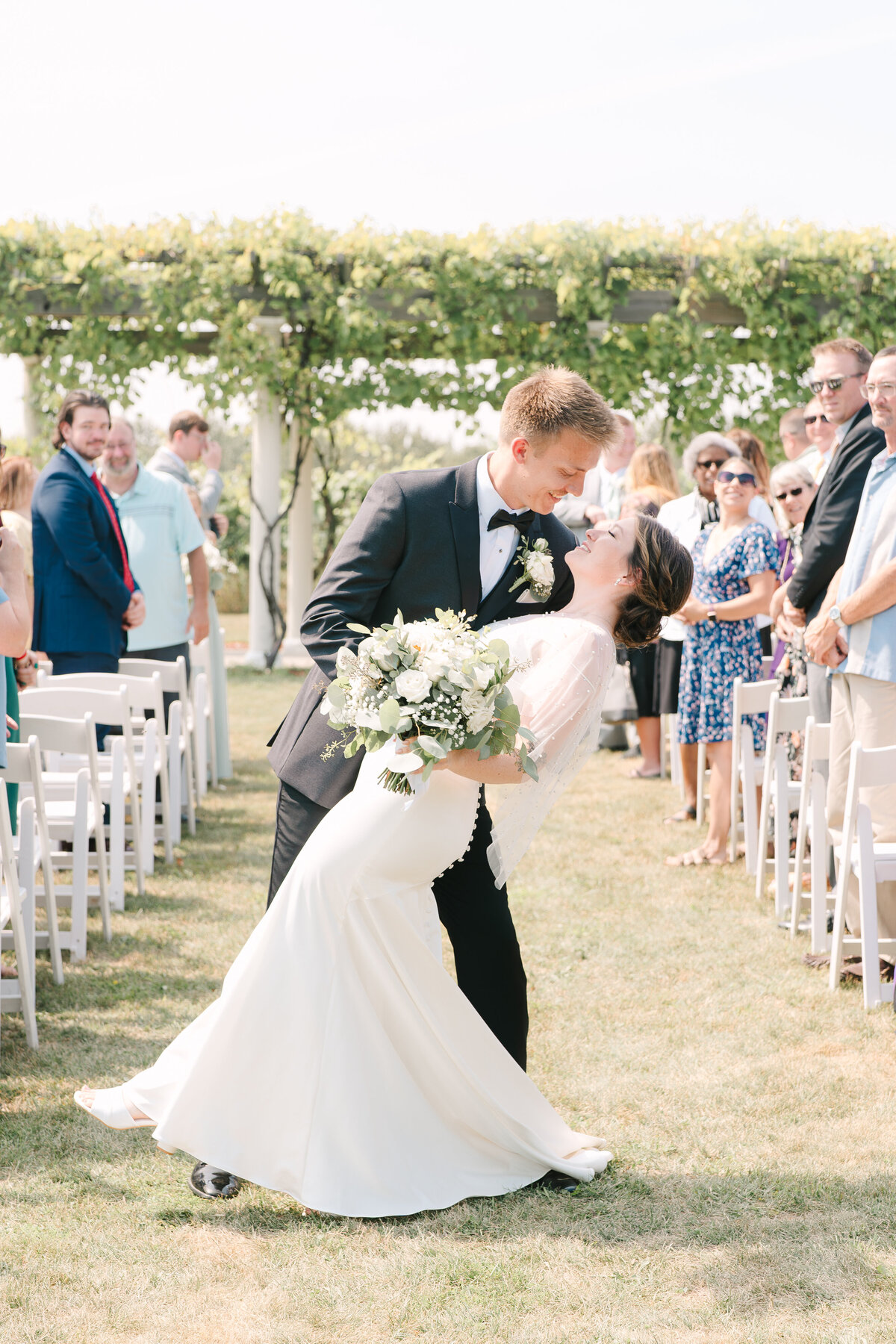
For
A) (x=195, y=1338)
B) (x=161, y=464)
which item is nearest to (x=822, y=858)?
(x=195, y=1338)

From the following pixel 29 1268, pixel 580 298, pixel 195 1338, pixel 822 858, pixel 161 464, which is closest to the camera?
pixel 195 1338

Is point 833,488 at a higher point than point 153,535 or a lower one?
higher

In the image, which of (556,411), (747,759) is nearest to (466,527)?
(556,411)

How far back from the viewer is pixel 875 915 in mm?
4613

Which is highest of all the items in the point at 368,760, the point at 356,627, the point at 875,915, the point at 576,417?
the point at 576,417

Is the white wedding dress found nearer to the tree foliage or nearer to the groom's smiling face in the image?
the groom's smiling face

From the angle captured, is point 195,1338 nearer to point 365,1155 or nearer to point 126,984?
point 365,1155

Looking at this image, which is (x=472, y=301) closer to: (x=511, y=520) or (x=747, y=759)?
(x=747, y=759)

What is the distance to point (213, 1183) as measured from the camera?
321cm

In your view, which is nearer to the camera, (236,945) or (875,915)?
(875,915)

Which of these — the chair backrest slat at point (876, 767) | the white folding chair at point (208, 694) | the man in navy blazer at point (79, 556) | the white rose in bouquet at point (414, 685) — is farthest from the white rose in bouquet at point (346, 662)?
the white folding chair at point (208, 694)

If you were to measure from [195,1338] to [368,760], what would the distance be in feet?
4.36

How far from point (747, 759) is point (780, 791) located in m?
0.73

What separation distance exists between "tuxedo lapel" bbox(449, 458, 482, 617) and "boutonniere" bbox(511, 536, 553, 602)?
0.42ft
